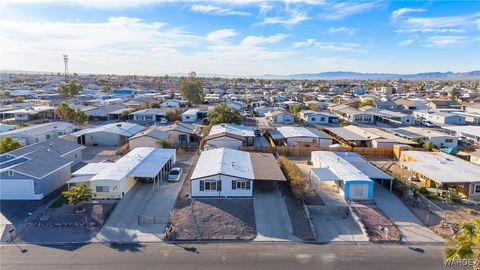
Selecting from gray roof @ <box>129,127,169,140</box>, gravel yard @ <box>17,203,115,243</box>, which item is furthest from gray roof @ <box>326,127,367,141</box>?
gravel yard @ <box>17,203,115,243</box>

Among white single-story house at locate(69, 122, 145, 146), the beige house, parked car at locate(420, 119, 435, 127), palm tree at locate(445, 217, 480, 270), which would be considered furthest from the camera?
parked car at locate(420, 119, 435, 127)

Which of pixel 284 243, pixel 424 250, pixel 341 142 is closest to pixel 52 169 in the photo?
pixel 284 243

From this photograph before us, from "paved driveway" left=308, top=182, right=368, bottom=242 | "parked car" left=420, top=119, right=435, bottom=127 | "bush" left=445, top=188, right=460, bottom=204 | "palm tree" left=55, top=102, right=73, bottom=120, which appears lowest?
"paved driveway" left=308, top=182, right=368, bottom=242

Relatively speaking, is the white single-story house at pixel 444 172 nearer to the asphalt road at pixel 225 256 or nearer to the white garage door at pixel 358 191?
the white garage door at pixel 358 191

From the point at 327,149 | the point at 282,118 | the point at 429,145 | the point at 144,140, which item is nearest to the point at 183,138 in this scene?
the point at 144,140

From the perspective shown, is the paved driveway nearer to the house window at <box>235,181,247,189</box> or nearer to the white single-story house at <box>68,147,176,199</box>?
the house window at <box>235,181,247,189</box>

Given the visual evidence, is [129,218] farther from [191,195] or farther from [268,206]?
[268,206]
